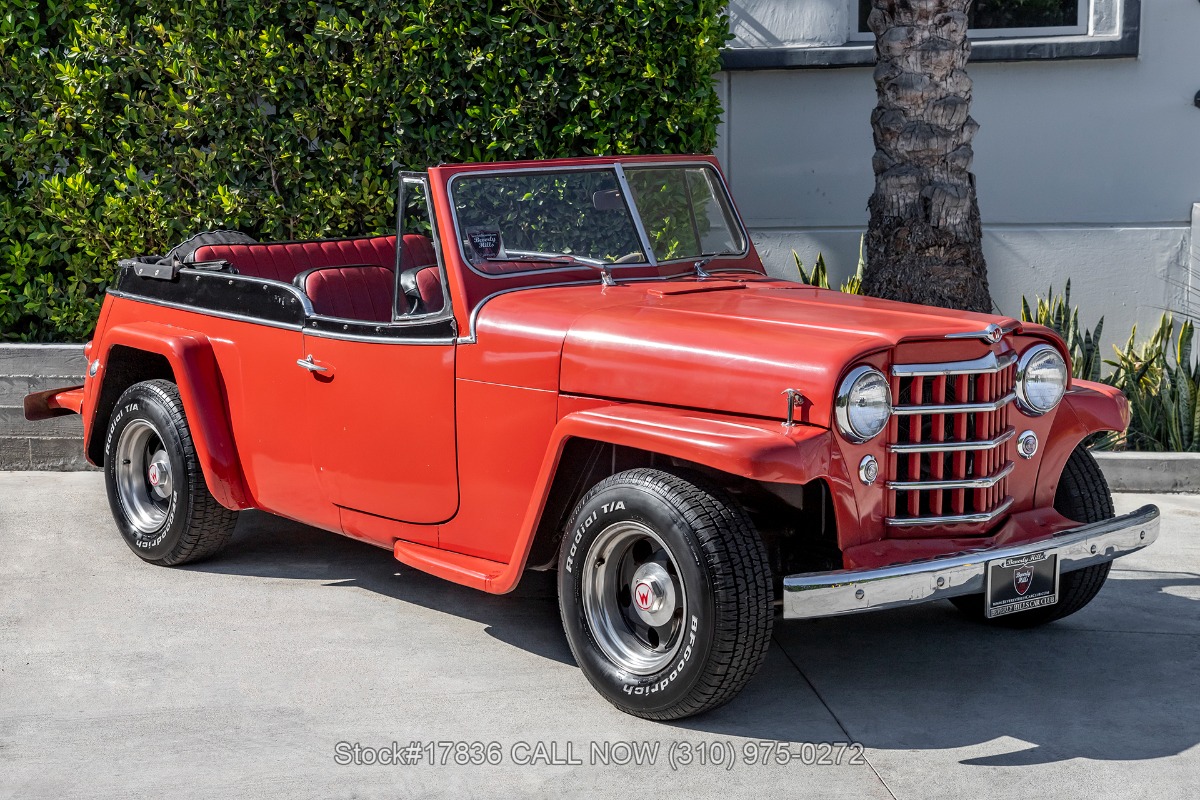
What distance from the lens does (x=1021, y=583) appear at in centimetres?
396

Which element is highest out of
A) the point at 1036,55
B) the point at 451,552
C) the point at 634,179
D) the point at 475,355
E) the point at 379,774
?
the point at 1036,55

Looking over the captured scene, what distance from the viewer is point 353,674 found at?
173 inches

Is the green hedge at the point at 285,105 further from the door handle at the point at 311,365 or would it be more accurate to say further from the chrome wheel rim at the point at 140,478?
the door handle at the point at 311,365

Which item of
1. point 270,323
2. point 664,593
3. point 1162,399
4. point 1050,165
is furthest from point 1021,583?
point 1050,165

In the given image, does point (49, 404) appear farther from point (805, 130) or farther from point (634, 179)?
point (805, 130)

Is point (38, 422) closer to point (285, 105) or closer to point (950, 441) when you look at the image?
point (285, 105)

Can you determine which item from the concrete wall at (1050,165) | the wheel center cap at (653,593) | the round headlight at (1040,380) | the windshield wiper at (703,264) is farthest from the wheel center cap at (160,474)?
the concrete wall at (1050,165)

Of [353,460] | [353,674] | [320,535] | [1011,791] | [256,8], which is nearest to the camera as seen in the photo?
[1011,791]

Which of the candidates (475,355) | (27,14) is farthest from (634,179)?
(27,14)

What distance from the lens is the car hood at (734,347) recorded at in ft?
12.4

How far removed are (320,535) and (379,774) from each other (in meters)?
2.57

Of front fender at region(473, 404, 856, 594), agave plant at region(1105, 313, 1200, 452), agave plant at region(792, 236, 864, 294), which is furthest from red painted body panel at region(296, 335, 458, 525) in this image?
agave plant at region(1105, 313, 1200, 452)

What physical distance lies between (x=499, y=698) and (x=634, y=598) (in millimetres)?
545

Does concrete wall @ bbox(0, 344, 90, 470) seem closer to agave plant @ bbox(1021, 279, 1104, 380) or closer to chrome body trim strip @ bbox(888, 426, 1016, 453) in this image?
chrome body trim strip @ bbox(888, 426, 1016, 453)
